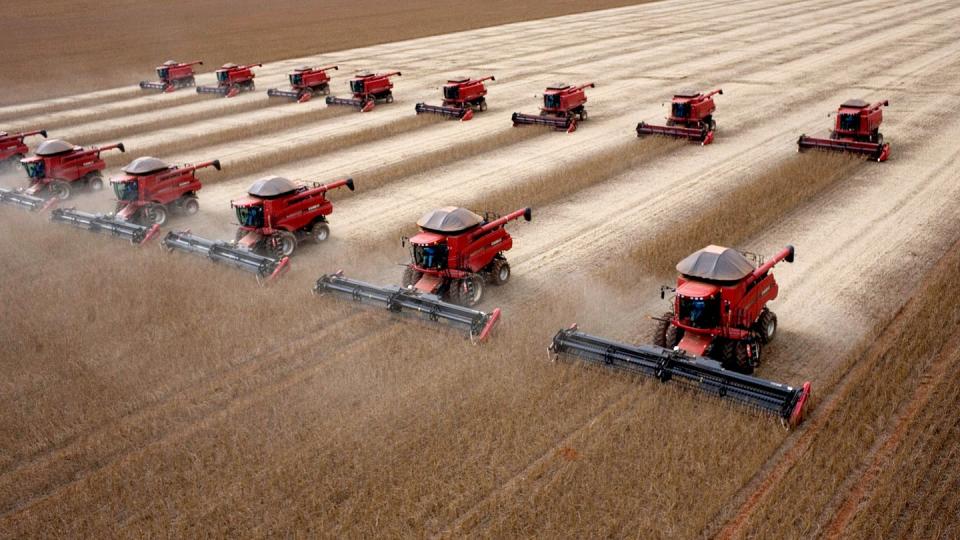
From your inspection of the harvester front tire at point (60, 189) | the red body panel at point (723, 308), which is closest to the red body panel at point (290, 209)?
the harvester front tire at point (60, 189)

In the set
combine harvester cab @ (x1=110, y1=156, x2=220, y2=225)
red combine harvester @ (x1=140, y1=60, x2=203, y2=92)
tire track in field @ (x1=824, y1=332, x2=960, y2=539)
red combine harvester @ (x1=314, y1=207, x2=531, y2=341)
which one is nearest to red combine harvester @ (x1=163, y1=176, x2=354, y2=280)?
Result: combine harvester cab @ (x1=110, y1=156, x2=220, y2=225)

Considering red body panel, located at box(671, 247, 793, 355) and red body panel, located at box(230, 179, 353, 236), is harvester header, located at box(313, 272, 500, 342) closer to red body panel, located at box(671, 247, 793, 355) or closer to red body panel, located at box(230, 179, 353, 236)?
red body panel, located at box(230, 179, 353, 236)

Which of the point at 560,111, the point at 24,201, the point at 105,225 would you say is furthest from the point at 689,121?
the point at 24,201

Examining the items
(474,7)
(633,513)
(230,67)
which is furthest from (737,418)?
(474,7)

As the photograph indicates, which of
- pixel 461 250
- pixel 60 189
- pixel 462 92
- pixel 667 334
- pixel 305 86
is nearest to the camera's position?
pixel 667 334

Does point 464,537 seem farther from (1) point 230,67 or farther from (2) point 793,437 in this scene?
(1) point 230,67

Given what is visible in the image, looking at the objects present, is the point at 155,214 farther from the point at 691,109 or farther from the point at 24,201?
the point at 691,109
